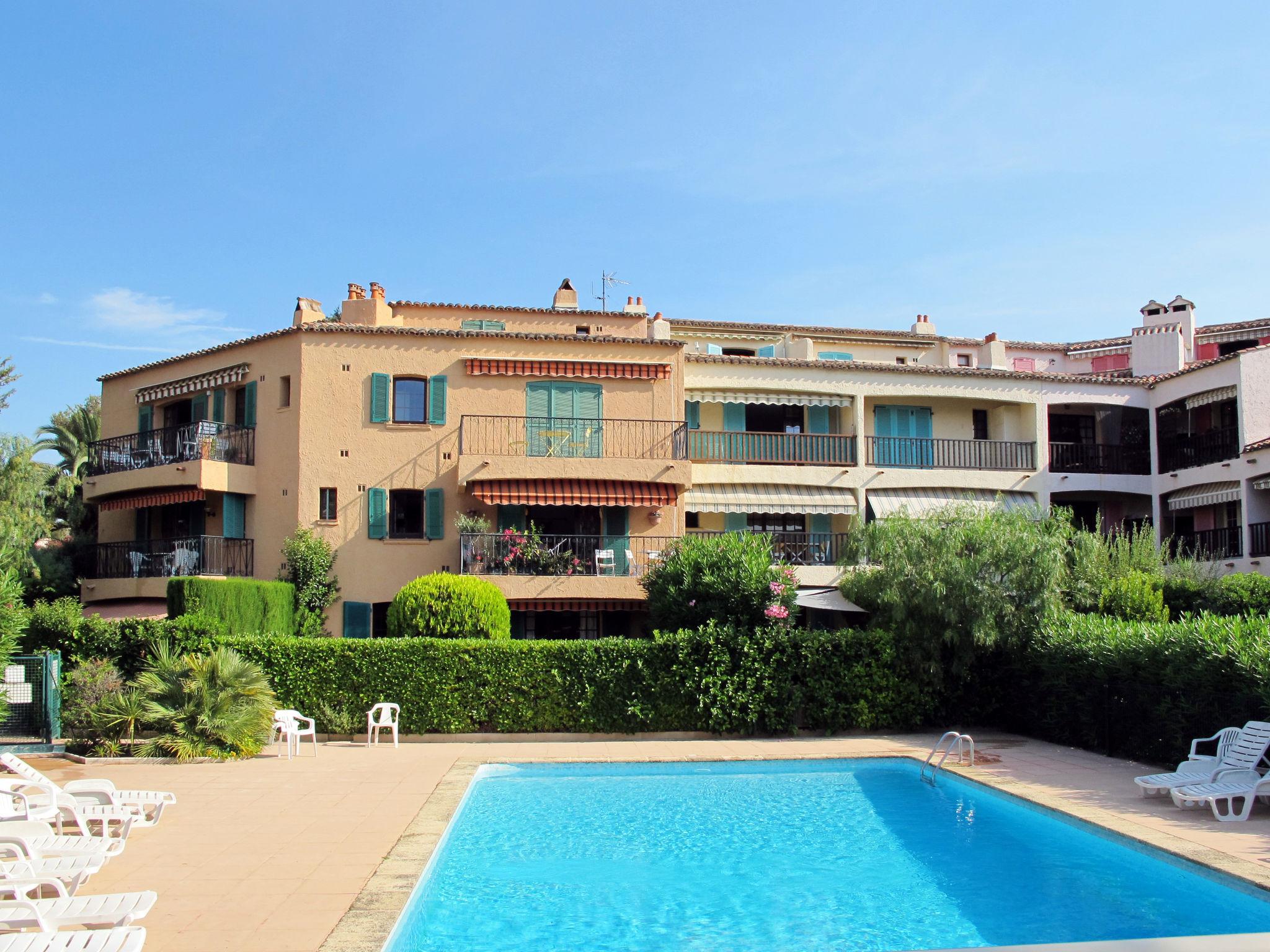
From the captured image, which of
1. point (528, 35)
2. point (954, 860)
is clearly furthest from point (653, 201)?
point (954, 860)

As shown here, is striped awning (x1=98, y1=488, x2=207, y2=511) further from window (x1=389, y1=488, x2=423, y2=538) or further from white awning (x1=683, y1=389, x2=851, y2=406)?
white awning (x1=683, y1=389, x2=851, y2=406)

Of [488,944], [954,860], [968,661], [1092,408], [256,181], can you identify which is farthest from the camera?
[1092,408]

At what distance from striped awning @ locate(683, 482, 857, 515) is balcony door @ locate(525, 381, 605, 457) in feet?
11.0

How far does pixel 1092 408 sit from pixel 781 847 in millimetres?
26453

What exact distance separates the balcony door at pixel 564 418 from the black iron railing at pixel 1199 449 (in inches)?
722

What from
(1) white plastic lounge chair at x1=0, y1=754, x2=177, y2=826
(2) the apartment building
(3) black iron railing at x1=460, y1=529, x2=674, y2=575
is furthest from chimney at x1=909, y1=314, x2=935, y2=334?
(1) white plastic lounge chair at x1=0, y1=754, x2=177, y2=826

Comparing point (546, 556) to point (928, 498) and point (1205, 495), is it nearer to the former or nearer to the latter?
point (928, 498)

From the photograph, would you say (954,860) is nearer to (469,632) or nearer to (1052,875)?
(1052,875)

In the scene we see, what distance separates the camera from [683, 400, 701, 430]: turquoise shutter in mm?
30156

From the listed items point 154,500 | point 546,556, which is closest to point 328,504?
point 154,500

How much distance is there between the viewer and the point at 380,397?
26.7 meters

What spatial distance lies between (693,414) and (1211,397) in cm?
1556

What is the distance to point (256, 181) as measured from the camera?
17.8 m

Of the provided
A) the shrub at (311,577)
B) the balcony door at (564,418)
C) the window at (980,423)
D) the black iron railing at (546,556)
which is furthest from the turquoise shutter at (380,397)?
the window at (980,423)
